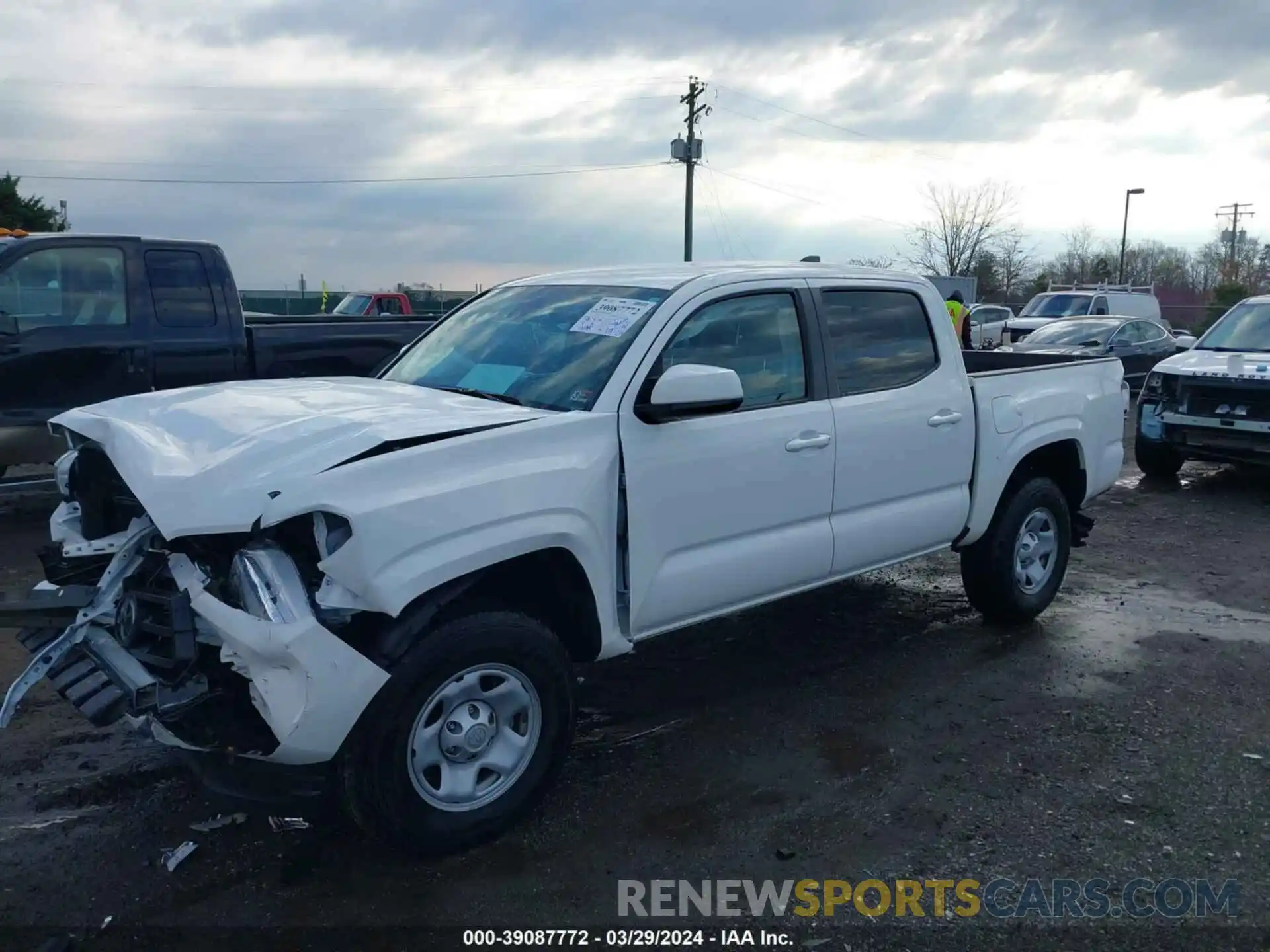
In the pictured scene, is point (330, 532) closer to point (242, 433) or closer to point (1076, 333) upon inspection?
point (242, 433)

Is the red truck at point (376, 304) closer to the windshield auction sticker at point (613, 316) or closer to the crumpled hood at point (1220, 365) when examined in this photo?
the crumpled hood at point (1220, 365)

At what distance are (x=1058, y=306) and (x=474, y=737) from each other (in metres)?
24.5

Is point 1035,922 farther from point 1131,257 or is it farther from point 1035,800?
point 1131,257

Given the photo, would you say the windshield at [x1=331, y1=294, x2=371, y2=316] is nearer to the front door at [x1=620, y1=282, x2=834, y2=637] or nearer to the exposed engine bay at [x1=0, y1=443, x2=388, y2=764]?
the front door at [x1=620, y1=282, x2=834, y2=637]

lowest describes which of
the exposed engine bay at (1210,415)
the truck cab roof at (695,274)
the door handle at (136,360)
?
the exposed engine bay at (1210,415)

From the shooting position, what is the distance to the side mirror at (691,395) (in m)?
3.81

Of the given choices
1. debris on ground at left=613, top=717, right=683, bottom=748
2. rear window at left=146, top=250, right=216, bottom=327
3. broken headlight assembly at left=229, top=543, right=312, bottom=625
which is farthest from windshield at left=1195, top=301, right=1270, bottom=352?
broken headlight assembly at left=229, top=543, right=312, bottom=625

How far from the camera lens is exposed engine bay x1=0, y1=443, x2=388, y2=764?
3047 millimetres

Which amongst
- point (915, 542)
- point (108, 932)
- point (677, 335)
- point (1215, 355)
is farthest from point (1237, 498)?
point (108, 932)

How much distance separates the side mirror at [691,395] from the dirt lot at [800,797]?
1427 mm

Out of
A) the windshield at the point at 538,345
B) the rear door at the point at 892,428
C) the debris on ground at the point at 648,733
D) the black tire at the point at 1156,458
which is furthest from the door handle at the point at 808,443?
the black tire at the point at 1156,458

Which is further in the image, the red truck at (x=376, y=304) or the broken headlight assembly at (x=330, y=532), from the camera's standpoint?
the red truck at (x=376, y=304)

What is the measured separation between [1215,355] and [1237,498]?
1531 mm

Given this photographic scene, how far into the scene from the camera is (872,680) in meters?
5.20
